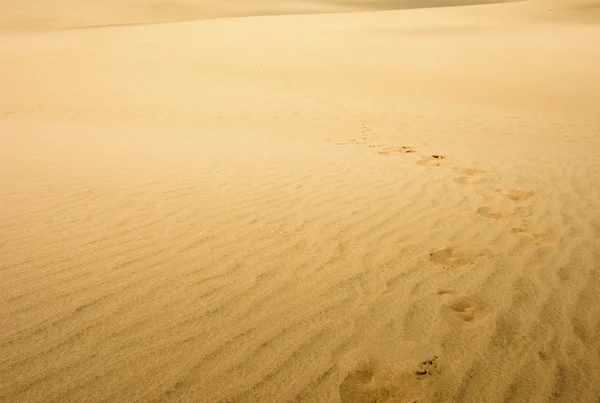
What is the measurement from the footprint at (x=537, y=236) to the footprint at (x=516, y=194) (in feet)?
2.85

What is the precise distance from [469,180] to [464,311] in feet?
9.04

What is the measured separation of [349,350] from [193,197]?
265 cm

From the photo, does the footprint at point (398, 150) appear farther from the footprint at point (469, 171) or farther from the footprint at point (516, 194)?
the footprint at point (516, 194)

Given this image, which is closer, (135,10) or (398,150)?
(398,150)

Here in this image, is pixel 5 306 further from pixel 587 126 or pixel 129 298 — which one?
pixel 587 126

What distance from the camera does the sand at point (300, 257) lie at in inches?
84.9

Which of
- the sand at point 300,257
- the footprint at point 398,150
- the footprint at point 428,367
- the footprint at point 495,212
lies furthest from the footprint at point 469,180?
the footprint at point 428,367

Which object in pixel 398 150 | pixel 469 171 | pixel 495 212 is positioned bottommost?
pixel 398 150

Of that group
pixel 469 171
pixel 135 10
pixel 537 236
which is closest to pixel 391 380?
pixel 537 236

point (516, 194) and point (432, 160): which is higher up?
point (516, 194)

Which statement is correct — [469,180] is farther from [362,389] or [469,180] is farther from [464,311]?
[362,389]

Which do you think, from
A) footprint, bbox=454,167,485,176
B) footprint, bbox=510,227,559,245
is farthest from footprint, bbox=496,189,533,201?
footprint, bbox=510,227,559,245

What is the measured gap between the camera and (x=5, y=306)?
2588 millimetres

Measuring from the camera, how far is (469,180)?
5.02 metres
